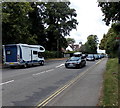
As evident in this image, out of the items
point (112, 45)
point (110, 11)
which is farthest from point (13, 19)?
point (112, 45)

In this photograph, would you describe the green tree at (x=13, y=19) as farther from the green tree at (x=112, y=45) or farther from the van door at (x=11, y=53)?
the green tree at (x=112, y=45)

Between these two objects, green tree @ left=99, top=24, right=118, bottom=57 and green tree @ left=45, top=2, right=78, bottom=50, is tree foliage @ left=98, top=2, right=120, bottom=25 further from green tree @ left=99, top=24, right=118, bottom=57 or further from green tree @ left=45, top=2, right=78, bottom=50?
green tree @ left=45, top=2, right=78, bottom=50

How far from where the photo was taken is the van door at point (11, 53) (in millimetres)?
22219


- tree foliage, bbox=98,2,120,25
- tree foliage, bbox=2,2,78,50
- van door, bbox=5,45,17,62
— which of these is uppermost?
tree foliage, bbox=2,2,78,50

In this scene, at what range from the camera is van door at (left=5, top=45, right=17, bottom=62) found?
2222 centimetres

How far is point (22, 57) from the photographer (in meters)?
22.3

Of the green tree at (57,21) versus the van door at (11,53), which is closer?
the van door at (11,53)

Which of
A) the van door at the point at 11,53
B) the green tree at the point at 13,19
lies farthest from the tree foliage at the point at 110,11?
the green tree at the point at 13,19

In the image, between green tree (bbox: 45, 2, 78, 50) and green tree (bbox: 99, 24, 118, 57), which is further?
green tree (bbox: 45, 2, 78, 50)

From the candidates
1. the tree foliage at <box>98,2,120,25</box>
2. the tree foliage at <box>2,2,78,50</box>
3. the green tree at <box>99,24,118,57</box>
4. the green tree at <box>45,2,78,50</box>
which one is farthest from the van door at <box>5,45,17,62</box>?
the green tree at <box>45,2,78,50</box>

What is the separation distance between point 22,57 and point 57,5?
1600 inches

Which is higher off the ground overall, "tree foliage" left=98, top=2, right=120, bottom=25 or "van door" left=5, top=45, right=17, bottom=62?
"tree foliage" left=98, top=2, right=120, bottom=25

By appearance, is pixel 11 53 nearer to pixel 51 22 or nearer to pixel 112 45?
pixel 112 45

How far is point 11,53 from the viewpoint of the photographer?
22391mm
